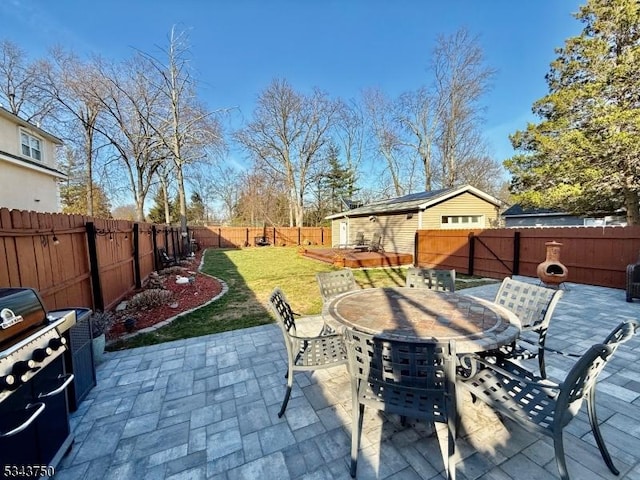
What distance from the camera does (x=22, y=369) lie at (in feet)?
4.34

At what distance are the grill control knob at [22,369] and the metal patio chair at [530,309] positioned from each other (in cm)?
299

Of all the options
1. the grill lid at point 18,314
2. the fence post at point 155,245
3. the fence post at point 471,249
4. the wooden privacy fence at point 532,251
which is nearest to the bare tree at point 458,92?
the wooden privacy fence at point 532,251

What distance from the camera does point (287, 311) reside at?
264 cm

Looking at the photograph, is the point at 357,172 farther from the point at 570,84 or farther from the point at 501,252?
the point at 501,252

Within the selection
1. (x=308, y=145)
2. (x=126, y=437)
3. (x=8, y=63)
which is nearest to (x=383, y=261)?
(x=126, y=437)

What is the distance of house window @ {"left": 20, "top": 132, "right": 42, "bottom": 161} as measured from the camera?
10703 millimetres

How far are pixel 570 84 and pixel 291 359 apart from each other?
13.3 metres

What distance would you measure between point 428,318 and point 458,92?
750 inches

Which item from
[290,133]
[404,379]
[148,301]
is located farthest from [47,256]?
[290,133]

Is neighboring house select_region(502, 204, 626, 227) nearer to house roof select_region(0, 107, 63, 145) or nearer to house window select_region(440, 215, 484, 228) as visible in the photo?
house window select_region(440, 215, 484, 228)

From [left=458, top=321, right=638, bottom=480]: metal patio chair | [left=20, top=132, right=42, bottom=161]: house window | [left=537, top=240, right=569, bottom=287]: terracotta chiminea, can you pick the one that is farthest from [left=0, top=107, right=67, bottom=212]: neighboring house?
[left=537, top=240, right=569, bottom=287]: terracotta chiminea

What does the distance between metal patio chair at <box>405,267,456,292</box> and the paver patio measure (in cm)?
128

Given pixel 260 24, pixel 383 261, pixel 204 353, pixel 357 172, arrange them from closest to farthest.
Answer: pixel 204 353
pixel 260 24
pixel 383 261
pixel 357 172

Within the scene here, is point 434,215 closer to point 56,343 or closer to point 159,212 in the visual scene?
point 56,343
